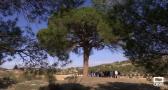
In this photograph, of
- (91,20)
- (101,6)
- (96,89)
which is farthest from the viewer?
(91,20)

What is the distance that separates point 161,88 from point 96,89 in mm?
3696

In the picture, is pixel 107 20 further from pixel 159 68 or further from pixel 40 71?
pixel 40 71

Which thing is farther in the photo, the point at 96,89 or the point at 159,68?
the point at 96,89

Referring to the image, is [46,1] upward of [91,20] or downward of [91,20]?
downward

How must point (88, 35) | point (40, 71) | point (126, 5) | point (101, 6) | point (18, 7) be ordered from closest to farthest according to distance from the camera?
point (18, 7) < point (40, 71) < point (126, 5) < point (101, 6) < point (88, 35)

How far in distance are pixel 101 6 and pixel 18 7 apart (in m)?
6.68

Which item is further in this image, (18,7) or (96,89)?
(96,89)

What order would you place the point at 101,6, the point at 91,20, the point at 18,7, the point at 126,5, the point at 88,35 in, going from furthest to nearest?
1. the point at 88,35
2. the point at 91,20
3. the point at 101,6
4. the point at 126,5
5. the point at 18,7

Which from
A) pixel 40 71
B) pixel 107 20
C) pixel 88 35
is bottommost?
pixel 40 71

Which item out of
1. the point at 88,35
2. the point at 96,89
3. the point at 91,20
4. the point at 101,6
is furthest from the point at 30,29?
the point at 88,35

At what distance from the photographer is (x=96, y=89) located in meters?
27.5

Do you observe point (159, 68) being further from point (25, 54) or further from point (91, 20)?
point (91, 20)

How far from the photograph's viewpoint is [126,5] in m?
16.3

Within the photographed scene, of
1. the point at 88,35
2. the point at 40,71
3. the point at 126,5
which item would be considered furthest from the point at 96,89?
the point at 40,71
